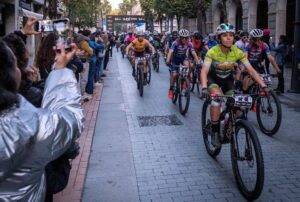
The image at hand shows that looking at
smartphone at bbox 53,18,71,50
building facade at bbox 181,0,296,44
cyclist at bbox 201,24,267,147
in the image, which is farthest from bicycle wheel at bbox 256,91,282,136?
building facade at bbox 181,0,296,44

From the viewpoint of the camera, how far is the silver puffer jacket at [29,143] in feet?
5.40

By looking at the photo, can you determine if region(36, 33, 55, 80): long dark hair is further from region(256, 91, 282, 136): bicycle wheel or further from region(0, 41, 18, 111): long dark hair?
region(256, 91, 282, 136): bicycle wheel

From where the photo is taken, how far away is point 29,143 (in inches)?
65.9

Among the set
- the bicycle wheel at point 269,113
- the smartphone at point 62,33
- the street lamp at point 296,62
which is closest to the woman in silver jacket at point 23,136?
the smartphone at point 62,33

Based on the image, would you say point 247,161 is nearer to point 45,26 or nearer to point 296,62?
point 45,26

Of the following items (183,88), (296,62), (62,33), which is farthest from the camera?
(296,62)

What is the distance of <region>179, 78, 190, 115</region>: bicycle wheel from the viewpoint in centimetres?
889

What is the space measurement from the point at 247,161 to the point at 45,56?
2.37m

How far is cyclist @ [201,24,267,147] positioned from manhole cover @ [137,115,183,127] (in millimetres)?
2253

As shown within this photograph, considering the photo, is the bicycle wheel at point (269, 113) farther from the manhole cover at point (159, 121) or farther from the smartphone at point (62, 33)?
the smartphone at point (62, 33)

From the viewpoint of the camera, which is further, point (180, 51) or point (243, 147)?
point (180, 51)

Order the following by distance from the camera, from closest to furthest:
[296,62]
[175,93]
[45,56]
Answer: [45,56], [175,93], [296,62]

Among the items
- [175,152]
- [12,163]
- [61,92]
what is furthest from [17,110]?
[175,152]

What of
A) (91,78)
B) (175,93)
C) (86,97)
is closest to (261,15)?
(91,78)
